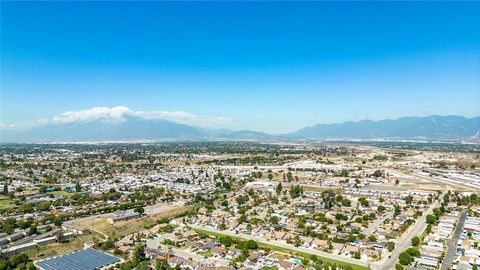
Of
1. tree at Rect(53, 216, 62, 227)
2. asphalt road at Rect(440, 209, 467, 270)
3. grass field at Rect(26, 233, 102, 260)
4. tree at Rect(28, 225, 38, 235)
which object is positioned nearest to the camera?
asphalt road at Rect(440, 209, 467, 270)

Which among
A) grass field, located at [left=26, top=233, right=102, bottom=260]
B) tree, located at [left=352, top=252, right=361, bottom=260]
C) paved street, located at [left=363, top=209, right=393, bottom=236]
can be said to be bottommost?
paved street, located at [left=363, top=209, right=393, bottom=236]

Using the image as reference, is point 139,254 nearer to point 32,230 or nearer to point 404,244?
point 32,230

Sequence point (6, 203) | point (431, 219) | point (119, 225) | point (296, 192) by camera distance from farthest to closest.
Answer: point (296, 192) → point (6, 203) → point (119, 225) → point (431, 219)

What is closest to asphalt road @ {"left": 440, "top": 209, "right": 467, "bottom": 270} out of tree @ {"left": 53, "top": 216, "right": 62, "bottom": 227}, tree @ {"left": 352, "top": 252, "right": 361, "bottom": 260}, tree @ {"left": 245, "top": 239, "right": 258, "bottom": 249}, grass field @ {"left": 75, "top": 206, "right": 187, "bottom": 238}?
tree @ {"left": 352, "top": 252, "right": 361, "bottom": 260}

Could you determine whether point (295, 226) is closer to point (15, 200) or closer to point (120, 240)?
point (120, 240)

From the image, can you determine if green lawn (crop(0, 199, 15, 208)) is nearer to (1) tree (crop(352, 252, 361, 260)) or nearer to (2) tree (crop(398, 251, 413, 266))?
(1) tree (crop(352, 252, 361, 260))

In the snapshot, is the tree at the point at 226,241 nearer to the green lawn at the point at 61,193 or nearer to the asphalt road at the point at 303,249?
the asphalt road at the point at 303,249

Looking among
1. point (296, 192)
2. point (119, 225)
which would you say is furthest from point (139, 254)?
point (296, 192)
